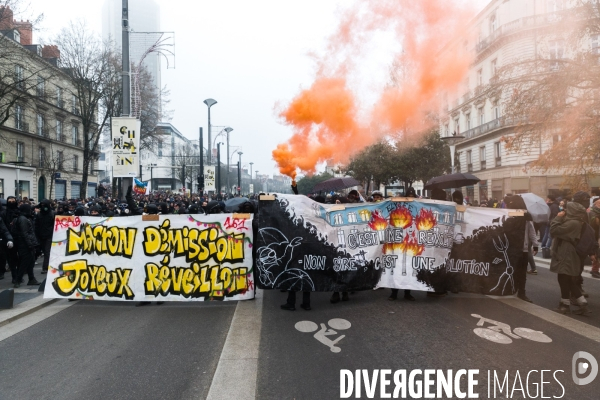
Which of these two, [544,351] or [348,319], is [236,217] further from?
[544,351]

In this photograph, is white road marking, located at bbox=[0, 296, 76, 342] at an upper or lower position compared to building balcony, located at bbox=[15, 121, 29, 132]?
lower

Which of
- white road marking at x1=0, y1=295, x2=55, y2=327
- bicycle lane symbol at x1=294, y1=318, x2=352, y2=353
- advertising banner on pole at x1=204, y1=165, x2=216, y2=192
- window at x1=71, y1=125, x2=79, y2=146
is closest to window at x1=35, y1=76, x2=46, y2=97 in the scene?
window at x1=71, y1=125, x2=79, y2=146

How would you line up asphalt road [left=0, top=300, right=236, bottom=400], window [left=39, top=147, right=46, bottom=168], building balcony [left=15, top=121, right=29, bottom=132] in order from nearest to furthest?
asphalt road [left=0, top=300, right=236, bottom=400] → building balcony [left=15, top=121, right=29, bottom=132] → window [left=39, top=147, right=46, bottom=168]

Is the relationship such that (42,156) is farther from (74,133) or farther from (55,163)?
(74,133)

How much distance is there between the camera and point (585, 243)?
5758 mm

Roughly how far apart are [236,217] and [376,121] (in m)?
9.94

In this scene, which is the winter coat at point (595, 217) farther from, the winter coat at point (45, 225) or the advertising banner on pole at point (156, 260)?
the winter coat at point (45, 225)

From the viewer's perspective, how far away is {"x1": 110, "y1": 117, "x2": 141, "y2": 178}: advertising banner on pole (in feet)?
35.1

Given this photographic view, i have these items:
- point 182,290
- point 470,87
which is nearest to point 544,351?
Result: point 182,290

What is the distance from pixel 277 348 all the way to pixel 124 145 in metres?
8.25

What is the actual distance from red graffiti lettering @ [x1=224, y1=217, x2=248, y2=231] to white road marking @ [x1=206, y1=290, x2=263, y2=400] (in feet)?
4.22

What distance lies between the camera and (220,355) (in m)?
4.36

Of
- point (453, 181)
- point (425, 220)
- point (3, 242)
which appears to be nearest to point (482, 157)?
point (453, 181)

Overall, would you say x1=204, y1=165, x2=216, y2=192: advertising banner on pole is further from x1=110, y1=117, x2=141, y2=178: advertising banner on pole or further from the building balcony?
the building balcony
